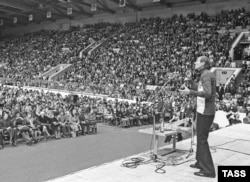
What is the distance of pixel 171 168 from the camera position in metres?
5.13

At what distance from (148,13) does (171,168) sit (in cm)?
3118

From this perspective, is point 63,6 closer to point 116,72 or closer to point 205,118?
point 116,72

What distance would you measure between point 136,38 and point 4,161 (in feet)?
79.1

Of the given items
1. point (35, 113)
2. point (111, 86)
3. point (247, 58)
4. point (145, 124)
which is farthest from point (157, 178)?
point (247, 58)

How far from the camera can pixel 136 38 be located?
30641mm

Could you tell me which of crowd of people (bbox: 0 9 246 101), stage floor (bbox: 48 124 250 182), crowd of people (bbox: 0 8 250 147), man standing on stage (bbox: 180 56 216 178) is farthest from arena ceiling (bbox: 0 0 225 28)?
man standing on stage (bbox: 180 56 216 178)

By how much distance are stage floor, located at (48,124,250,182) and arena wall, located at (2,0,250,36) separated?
78.9 ft

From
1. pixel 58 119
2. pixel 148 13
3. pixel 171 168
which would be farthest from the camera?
pixel 148 13

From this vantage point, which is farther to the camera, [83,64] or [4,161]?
[83,64]

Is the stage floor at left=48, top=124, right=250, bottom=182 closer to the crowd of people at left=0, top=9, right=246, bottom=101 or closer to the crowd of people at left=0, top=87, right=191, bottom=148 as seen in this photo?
the crowd of people at left=0, top=87, right=191, bottom=148

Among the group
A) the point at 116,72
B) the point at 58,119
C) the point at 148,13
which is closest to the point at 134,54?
the point at 116,72

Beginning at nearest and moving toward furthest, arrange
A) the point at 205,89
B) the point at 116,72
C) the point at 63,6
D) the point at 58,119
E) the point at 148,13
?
the point at 205,89
the point at 58,119
the point at 116,72
the point at 148,13
the point at 63,6

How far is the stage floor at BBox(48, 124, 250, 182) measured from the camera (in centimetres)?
457

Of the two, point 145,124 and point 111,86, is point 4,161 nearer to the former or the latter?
point 145,124
